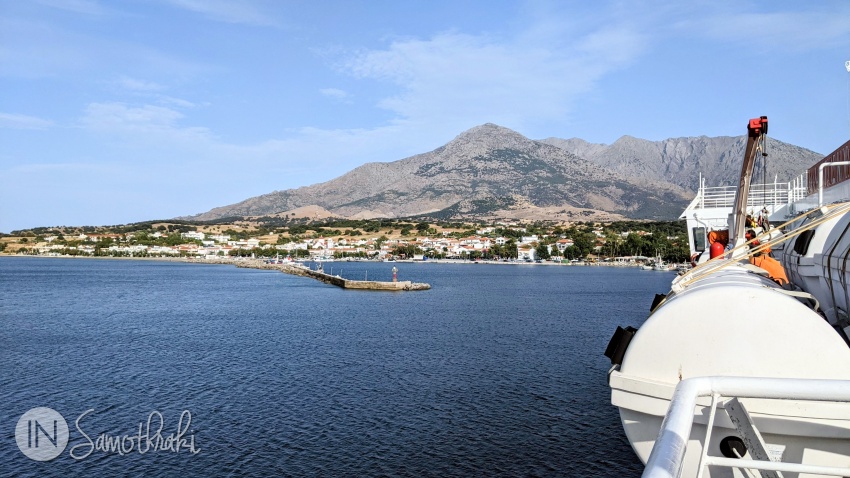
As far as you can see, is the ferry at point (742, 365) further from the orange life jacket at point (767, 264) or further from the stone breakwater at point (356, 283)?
the stone breakwater at point (356, 283)

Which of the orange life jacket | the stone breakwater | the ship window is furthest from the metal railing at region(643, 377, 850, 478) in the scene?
the stone breakwater

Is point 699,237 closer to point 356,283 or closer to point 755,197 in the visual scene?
point 755,197

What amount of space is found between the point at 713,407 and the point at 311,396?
22.0 m

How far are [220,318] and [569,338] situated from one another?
92.9 feet

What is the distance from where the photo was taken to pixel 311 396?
24656 mm

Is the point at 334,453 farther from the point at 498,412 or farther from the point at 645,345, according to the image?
the point at 645,345

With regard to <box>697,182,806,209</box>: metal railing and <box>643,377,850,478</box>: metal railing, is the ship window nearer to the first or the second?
<box>697,182,806,209</box>: metal railing

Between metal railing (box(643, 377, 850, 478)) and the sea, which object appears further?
the sea

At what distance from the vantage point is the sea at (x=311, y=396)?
17797 millimetres

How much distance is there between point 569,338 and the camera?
1551 inches

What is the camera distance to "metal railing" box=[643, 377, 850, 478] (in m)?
3.29

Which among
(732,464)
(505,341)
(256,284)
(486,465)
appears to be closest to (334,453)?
(486,465)

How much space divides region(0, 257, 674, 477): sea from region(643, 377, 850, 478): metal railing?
13716 mm

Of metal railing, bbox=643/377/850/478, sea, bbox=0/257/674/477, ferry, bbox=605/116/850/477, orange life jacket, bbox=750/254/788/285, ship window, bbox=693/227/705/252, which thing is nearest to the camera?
metal railing, bbox=643/377/850/478
